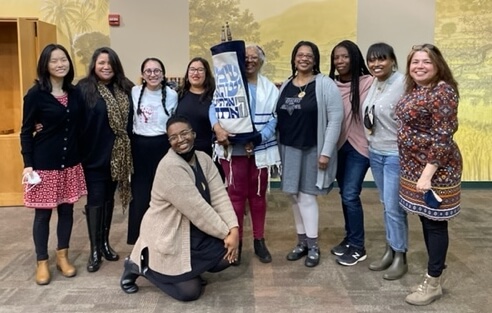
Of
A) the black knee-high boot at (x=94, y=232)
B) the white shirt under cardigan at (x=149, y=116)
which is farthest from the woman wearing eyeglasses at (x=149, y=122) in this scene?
the black knee-high boot at (x=94, y=232)

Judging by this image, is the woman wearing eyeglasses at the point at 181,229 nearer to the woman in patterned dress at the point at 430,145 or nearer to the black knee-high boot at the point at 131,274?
the black knee-high boot at the point at 131,274

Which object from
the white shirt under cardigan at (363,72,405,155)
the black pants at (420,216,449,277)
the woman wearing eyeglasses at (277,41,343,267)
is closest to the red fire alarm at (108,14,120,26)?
the woman wearing eyeglasses at (277,41,343,267)

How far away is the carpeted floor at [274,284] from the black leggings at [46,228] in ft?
0.59

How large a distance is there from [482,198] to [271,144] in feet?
9.86

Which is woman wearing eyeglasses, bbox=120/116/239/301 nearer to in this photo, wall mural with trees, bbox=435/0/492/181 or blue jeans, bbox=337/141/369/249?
blue jeans, bbox=337/141/369/249

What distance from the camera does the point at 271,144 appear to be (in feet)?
9.49

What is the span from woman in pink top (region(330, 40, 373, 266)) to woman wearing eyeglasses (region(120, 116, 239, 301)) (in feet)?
2.79

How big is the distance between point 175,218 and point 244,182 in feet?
2.03

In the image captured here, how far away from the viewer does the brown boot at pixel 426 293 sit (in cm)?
244

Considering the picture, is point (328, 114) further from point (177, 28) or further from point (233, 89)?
point (177, 28)

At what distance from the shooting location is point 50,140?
267 centimetres

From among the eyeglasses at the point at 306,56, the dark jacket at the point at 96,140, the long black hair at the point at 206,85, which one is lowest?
the dark jacket at the point at 96,140

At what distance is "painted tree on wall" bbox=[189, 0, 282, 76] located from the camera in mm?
5059

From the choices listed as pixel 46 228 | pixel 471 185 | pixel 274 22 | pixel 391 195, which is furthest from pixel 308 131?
pixel 471 185
